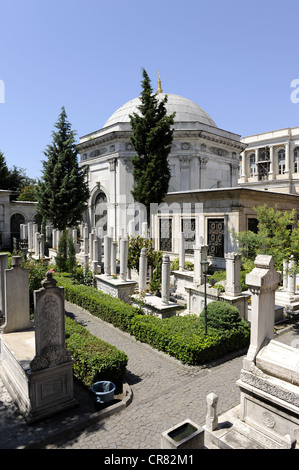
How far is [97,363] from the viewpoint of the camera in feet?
23.1

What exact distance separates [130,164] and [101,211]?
6.48 metres

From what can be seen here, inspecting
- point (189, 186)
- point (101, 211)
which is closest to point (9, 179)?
point (101, 211)


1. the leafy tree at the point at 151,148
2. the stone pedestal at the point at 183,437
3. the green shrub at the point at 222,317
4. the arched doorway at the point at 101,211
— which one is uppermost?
the leafy tree at the point at 151,148

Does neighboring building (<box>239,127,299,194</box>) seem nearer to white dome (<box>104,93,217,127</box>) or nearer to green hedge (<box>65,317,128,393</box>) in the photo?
white dome (<box>104,93,217,127</box>)

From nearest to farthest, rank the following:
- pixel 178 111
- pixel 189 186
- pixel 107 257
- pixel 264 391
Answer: pixel 264 391
pixel 107 257
pixel 189 186
pixel 178 111

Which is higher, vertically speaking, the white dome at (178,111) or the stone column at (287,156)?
the white dome at (178,111)

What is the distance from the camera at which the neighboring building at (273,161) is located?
44875 mm

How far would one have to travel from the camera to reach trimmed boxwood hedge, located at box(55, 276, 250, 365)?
864 centimetres

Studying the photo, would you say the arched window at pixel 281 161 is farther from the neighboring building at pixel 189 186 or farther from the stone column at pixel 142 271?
the stone column at pixel 142 271

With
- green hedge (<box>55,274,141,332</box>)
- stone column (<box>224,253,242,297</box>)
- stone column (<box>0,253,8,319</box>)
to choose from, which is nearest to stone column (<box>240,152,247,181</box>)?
green hedge (<box>55,274,141,332</box>)

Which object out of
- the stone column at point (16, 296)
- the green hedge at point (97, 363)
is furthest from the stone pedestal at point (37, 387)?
the stone column at point (16, 296)

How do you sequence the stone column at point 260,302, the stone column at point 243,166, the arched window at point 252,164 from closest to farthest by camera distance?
the stone column at point 260,302
the arched window at point 252,164
the stone column at point 243,166

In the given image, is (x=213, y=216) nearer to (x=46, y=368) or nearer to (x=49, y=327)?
(x=49, y=327)
